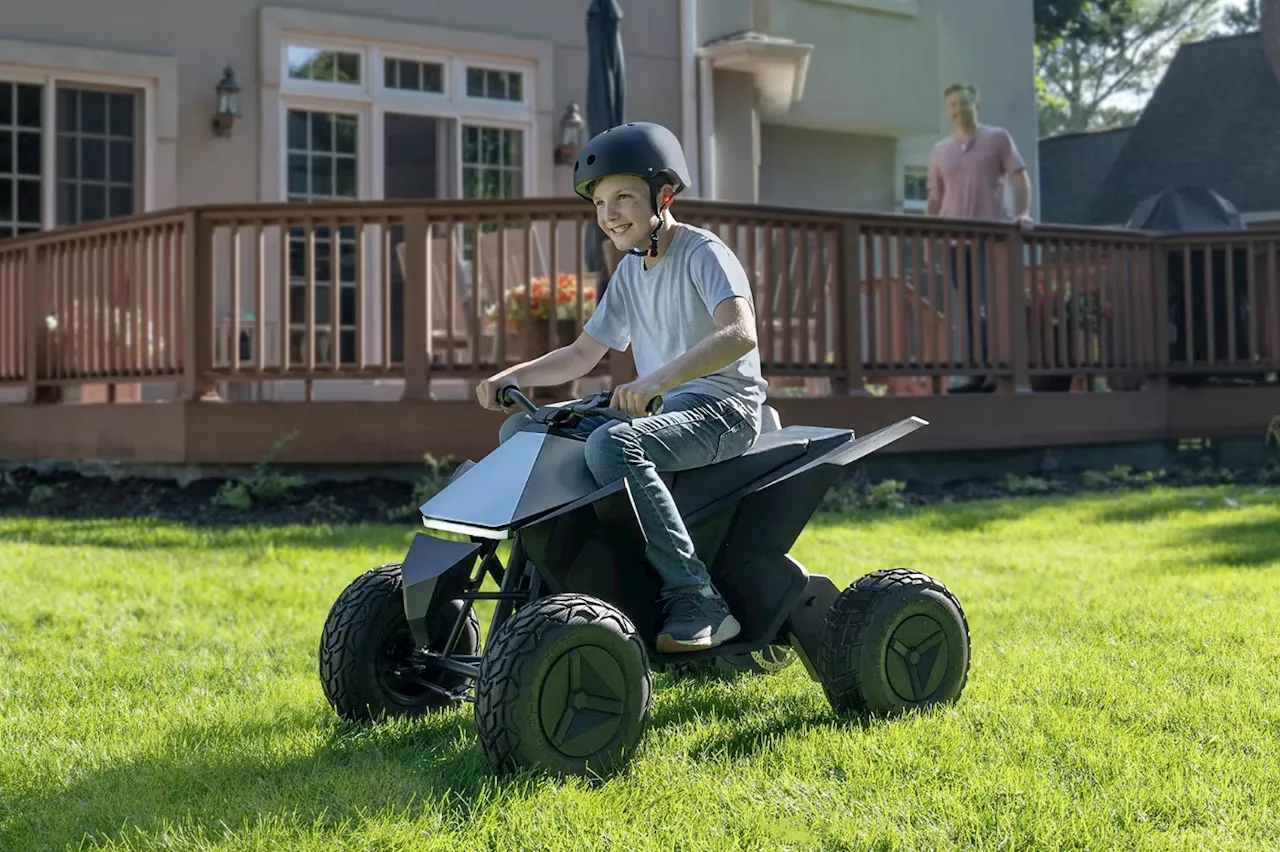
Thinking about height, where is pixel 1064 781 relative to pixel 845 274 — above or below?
below

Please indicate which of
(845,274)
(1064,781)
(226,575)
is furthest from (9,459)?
(1064,781)

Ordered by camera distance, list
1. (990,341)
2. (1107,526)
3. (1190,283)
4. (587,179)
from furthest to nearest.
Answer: (1190,283) < (990,341) < (1107,526) < (587,179)

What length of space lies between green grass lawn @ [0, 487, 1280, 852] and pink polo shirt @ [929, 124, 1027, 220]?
4741 millimetres

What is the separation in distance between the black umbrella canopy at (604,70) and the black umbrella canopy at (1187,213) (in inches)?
197

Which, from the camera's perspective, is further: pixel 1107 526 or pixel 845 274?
pixel 845 274

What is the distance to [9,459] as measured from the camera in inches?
354

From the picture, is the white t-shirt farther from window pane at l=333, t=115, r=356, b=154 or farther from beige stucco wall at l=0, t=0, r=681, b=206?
window pane at l=333, t=115, r=356, b=154

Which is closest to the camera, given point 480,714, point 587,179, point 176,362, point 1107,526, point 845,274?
point 480,714

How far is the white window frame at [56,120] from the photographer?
1009cm

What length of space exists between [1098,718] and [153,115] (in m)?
8.95

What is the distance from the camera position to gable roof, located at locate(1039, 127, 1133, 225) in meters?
26.5

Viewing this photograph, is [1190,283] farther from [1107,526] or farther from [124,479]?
[124,479]

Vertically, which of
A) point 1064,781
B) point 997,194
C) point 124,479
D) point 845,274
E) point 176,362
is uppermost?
point 997,194

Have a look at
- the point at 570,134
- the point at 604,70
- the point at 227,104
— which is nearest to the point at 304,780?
the point at 604,70
